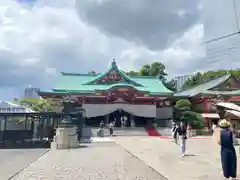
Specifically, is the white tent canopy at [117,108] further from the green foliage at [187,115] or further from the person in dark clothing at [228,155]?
the person in dark clothing at [228,155]

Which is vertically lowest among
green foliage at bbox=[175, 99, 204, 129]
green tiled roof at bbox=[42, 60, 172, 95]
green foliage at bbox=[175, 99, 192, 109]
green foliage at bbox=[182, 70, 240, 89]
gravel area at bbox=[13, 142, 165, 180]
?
gravel area at bbox=[13, 142, 165, 180]

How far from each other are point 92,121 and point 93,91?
387 cm

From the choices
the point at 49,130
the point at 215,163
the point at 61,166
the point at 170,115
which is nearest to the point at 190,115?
the point at 170,115

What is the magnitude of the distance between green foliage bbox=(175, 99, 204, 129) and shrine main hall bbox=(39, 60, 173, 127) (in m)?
1.88

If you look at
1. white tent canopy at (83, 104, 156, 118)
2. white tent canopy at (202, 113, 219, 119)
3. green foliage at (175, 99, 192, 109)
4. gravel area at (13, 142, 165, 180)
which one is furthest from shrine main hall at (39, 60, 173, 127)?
gravel area at (13, 142, 165, 180)

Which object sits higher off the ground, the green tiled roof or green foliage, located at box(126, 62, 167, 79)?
green foliage, located at box(126, 62, 167, 79)

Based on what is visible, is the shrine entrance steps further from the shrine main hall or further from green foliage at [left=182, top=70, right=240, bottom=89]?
green foliage at [left=182, top=70, right=240, bottom=89]

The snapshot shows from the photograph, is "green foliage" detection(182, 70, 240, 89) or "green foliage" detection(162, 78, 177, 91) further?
"green foliage" detection(182, 70, 240, 89)

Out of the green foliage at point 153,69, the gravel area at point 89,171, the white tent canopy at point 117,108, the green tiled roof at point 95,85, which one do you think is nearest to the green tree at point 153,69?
the green foliage at point 153,69

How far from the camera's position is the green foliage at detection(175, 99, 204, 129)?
3419 cm

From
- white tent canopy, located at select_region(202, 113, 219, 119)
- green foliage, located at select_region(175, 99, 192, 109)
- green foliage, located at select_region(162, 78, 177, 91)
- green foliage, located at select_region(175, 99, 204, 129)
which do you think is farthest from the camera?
green foliage, located at select_region(162, 78, 177, 91)

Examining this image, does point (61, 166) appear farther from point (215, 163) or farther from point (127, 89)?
point (127, 89)

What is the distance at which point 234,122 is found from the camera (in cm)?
3050

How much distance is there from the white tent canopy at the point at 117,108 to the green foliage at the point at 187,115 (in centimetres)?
312
